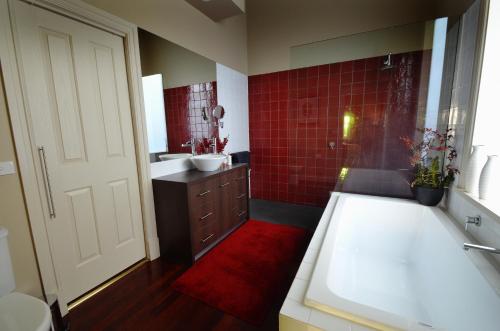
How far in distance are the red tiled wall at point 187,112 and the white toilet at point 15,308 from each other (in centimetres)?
135

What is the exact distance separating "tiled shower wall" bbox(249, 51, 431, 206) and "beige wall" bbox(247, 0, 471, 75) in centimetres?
30

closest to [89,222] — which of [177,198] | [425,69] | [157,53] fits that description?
[177,198]

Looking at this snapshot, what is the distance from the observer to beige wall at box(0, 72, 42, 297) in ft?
3.98

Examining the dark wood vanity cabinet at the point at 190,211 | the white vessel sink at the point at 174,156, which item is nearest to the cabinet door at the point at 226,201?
the dark wood vanity cabinet at the point at 190,211

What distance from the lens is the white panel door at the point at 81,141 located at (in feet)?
→ 4.43

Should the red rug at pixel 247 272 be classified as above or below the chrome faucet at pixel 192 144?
below

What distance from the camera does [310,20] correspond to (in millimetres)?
3020

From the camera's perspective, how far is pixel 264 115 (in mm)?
3482

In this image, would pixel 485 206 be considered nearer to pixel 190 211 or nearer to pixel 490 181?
pixel 490 181

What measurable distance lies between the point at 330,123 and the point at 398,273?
6.31 feet

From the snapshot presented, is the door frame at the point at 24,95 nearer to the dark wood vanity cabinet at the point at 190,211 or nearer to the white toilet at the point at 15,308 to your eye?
the white toilet at the point at 15,308

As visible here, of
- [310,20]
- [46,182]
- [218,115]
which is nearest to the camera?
[46,182]

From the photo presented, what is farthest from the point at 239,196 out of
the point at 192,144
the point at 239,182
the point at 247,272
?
the point at 247,272

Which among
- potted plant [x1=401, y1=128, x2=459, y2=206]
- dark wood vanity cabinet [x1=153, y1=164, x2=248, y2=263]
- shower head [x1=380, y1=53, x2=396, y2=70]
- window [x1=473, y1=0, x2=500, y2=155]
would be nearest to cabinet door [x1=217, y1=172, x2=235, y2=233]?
dark wood vanity cabinet [x1=153, y1=164, x2=248, y2=263]
